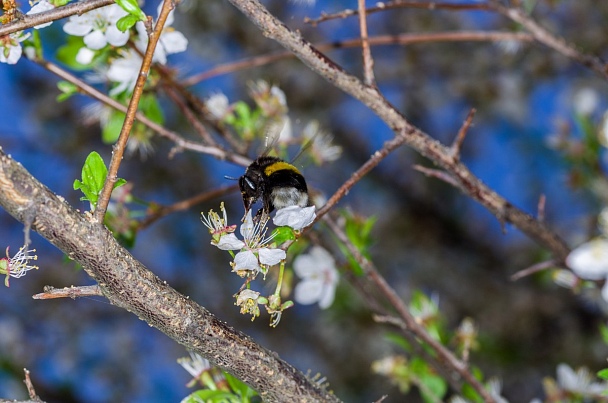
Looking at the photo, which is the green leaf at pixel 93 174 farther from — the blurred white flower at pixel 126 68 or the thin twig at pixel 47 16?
the blurred white flower at pixel 126 68

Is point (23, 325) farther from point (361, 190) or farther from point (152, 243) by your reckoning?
point (361, 190)

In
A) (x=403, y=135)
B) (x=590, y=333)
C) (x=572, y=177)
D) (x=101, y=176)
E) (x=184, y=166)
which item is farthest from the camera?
(x=184, y=166)

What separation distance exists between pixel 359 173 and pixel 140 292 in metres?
0.27

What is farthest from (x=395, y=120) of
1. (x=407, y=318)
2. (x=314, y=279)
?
(x=314, y=279)

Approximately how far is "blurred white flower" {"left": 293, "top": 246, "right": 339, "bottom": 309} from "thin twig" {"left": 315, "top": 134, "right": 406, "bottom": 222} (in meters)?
0.36

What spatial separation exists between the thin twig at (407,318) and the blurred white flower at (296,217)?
0.80 feet

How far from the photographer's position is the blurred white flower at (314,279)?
1.12 metres

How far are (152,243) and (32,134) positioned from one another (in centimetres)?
57

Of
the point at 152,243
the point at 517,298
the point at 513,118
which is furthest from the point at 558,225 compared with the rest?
the point at 152,243

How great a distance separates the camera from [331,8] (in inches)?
96.0

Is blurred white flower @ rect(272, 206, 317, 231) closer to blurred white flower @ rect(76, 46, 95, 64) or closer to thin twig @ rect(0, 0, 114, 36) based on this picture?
thin twig @ rect(0, 0, 114, 36)

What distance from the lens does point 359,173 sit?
0.74 meters

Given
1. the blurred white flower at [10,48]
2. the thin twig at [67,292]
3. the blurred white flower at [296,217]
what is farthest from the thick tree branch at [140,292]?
the blurred white flower at [10,48]

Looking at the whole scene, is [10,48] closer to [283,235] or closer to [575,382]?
[283,235]
